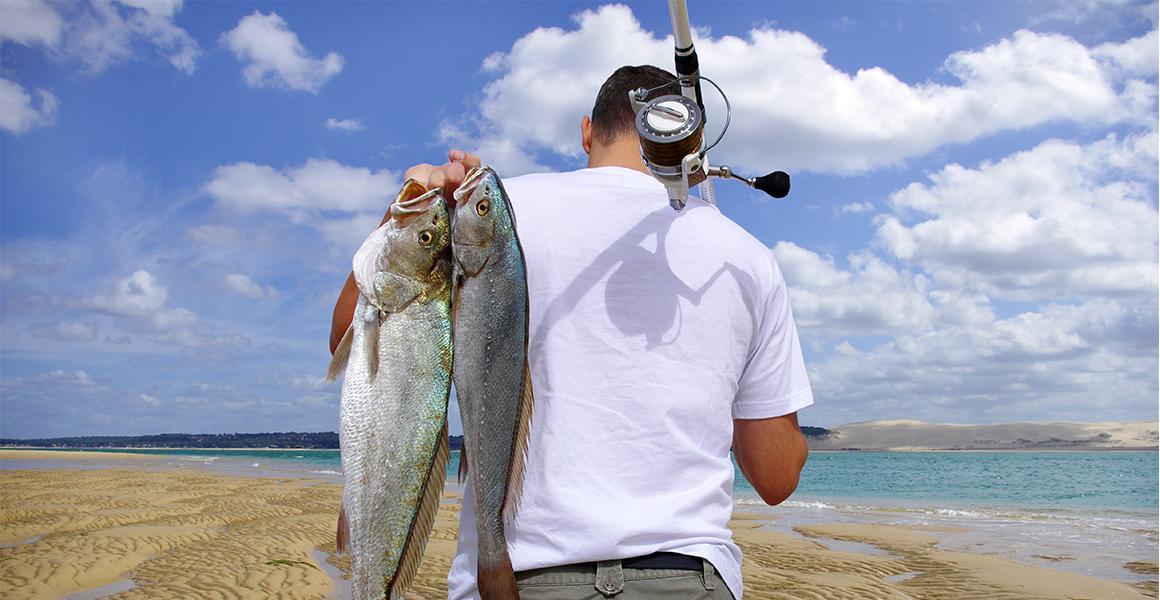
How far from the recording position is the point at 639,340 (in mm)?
2314

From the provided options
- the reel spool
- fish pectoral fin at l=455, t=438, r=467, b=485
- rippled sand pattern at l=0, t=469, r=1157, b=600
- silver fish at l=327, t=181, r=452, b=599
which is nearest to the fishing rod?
the reel spool

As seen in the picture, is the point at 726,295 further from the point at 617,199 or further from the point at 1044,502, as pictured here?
the point at 1044,502

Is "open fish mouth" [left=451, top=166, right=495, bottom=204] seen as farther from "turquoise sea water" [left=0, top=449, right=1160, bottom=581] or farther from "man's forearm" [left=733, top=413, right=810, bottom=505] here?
"turquoise sea water" [left=0, top=449, right=1160, bottom=581]

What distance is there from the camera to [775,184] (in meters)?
2.99

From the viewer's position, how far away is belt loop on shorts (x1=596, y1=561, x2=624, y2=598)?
214cm

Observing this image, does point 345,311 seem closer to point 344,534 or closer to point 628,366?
point 344,534

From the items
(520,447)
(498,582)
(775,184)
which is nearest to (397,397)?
(520,447)

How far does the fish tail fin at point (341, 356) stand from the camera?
92.0 inches

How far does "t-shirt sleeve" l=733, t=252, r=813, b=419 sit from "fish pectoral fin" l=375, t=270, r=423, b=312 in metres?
1.06

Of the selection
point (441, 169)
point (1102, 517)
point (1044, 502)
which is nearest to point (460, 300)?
point (441, 169)

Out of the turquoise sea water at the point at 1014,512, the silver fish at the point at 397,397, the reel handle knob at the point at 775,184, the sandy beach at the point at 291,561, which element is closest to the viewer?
the silver fish at the point at 397,397

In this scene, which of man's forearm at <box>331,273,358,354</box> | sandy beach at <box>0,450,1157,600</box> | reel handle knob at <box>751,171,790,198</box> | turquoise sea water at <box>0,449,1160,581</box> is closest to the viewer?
man's forearm at <box>331,273,358,354</box>

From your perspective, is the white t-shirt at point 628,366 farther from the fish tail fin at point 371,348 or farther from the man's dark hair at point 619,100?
the fish tail fin at point 371,348

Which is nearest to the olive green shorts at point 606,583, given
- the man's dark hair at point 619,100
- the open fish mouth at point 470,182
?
the open fish mouth at point 470,182
